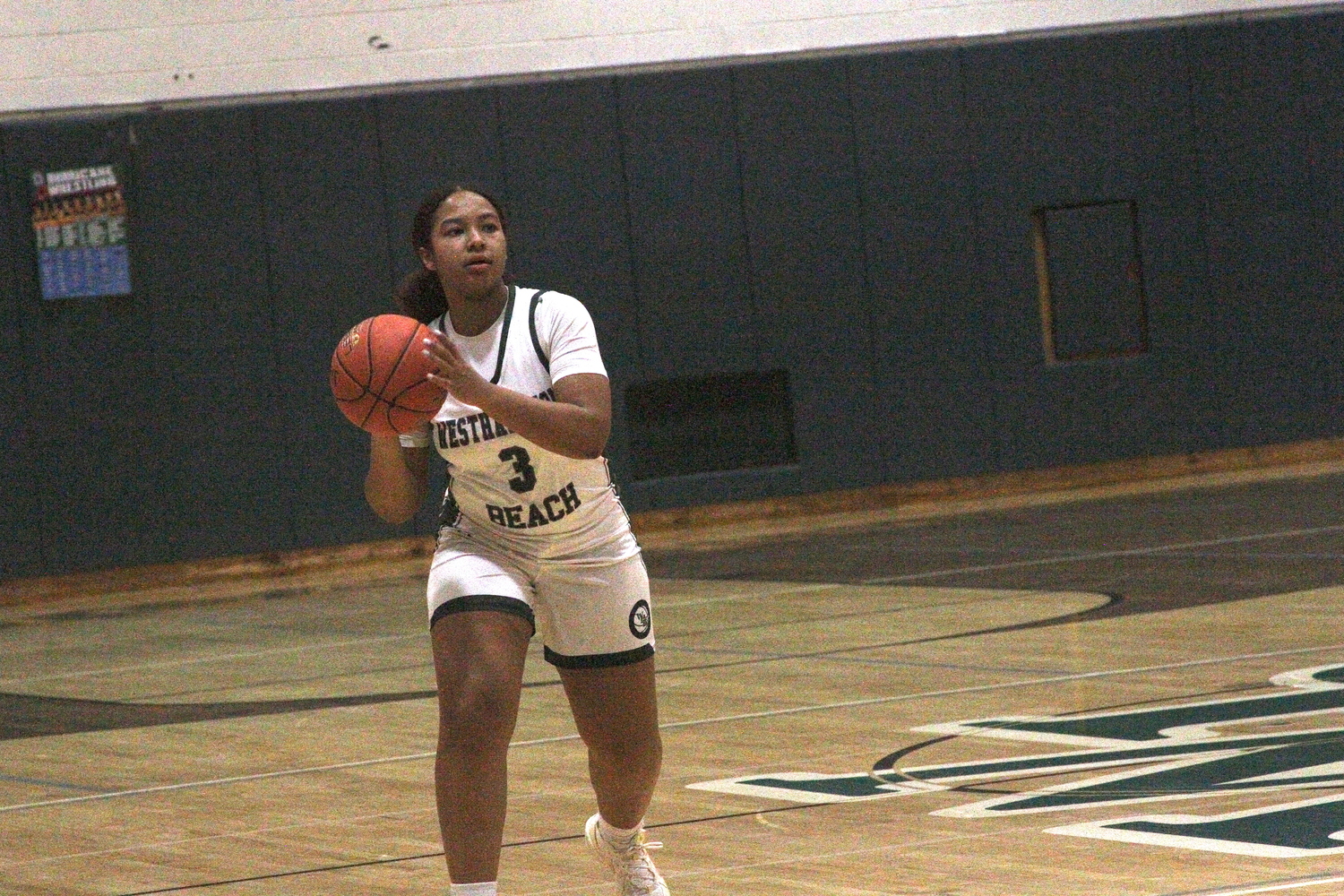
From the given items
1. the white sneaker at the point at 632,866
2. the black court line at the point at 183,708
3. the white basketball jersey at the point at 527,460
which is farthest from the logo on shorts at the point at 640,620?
the black court line at the point at 183,708

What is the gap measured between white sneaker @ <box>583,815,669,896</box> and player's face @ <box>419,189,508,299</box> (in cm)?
116

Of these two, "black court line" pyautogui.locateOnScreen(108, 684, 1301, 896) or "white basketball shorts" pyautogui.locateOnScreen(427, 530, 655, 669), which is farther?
"black court line" pyautogui.locateOnScreen(108, 684, 1301, 896)

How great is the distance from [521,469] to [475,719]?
50 cm

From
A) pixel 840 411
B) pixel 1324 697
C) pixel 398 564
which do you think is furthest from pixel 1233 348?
pixel 1324 697

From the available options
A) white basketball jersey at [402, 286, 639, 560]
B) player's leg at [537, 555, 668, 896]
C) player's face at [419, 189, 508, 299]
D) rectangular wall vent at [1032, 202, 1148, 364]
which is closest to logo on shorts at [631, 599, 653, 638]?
player's leg at [537, 555, 668, 896]

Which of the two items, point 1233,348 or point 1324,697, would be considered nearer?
point 1324,697

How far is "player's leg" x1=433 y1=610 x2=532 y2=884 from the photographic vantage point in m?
3.80

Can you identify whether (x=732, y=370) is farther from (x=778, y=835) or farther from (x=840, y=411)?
(x=778, y=835)

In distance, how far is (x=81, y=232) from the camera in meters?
14.5

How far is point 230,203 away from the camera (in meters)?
14.8

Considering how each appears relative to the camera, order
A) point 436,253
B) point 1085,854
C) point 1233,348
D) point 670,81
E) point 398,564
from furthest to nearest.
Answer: point 1233,348, point 670,81, point 398,564, point 1085,854, point 436,253

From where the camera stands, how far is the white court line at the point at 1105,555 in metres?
11.1

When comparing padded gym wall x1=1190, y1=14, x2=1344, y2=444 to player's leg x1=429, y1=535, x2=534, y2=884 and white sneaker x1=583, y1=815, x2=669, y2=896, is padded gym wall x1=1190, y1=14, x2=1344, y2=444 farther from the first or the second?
player's leg x1=429, y1=535, x2=534, y2=884

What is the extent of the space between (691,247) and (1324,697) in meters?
9.93
